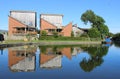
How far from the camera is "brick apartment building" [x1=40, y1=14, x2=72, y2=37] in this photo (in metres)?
76.4

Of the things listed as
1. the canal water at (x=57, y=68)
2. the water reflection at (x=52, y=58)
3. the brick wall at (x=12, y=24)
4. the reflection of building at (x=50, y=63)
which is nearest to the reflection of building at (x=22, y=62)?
the canal water at (x=57, y=68)

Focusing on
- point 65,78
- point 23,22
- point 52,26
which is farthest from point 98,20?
point 65,78

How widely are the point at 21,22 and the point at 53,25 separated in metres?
10.9

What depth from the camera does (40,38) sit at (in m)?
67.2

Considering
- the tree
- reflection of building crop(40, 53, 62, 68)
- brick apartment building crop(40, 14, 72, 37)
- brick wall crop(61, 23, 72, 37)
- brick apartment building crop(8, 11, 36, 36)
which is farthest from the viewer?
the tree

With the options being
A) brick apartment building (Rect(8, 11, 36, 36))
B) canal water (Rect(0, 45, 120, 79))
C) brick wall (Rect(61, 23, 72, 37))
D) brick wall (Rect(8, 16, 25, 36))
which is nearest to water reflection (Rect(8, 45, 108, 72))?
canal water (Rect(0, 45, 120, 79))

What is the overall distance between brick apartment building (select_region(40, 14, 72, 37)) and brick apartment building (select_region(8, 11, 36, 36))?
123 inches

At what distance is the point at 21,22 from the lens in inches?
2776

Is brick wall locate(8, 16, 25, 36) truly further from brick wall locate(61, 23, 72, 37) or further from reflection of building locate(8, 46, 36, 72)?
reflection of building locate(8, 46, 36, 72)

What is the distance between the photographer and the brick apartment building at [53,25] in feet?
251

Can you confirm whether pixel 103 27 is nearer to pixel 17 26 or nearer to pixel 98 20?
pixel 98 20

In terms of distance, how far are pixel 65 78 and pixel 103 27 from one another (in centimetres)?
9589

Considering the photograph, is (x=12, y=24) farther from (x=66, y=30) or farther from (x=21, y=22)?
(x=66, y=30)

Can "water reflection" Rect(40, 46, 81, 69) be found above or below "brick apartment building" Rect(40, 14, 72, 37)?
below
